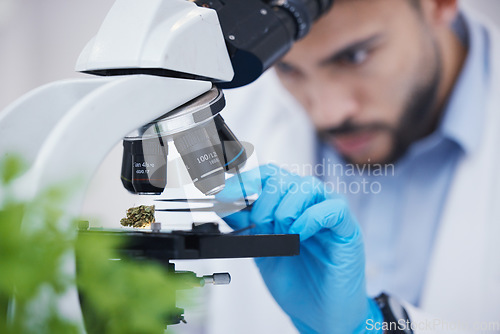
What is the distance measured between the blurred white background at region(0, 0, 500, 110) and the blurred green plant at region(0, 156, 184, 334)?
160cm

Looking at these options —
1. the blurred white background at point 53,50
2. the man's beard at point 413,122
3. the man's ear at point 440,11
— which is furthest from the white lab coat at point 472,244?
the blurred white background at point 53,50

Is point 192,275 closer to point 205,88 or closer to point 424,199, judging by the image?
point 205,88

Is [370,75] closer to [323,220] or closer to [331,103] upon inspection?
[331,103]

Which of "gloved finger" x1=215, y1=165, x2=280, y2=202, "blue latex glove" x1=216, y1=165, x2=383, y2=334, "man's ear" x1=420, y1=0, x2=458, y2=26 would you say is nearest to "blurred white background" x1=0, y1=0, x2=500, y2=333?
"blue latex glove" x1=216, y1=165, x2=383, y2=334

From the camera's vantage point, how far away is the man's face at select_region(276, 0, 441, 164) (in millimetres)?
1580

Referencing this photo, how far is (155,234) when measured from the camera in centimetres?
69

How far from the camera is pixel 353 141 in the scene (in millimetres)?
1646

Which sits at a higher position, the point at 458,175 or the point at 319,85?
the point at 319,85

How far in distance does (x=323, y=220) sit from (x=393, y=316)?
0.37 metres

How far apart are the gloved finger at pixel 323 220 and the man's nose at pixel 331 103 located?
0.75m

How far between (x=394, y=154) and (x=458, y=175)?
0.20 meters

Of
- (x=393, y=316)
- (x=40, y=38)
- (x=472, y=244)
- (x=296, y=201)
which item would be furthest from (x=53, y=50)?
(x=472, y=244)

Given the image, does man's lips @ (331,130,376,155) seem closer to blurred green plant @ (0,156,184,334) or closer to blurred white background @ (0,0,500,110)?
blurred white background @ (0,0,500,110)

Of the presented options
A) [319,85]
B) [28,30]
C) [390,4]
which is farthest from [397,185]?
[28,30]
